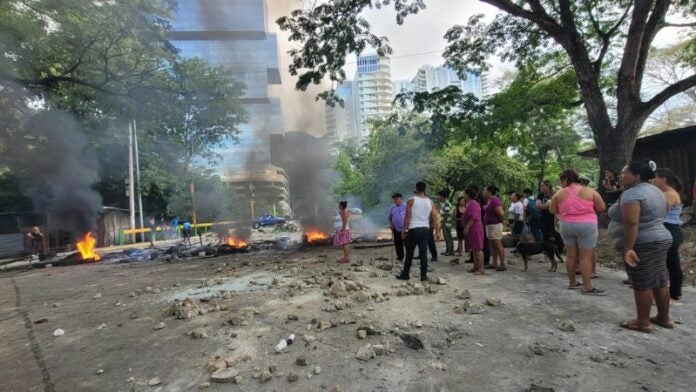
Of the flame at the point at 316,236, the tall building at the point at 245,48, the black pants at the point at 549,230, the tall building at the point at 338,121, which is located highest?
the tall building at the point at 245,48

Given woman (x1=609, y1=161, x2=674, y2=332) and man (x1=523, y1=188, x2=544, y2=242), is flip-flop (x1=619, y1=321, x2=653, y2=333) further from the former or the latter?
man (x1=523, y1=188, x2=544, y2=242)

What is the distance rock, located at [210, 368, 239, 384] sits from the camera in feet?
9.89

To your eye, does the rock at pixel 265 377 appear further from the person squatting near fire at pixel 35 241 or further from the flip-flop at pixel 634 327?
the person squatting near fire at pixel 35 241

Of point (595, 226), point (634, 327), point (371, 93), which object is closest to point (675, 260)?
point (595, 226)

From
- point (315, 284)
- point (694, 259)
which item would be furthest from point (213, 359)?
point (694, 259)

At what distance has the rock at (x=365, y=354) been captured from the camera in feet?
10.8

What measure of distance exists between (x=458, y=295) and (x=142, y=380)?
3.69m

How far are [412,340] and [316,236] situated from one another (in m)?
11.4

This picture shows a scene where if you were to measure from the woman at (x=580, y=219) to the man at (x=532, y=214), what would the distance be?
3.04 meters

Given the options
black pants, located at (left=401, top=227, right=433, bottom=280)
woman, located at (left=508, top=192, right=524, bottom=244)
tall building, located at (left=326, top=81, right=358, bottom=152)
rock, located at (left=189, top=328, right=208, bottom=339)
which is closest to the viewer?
rock, located at (left=189, top=328, right=208, bottom=339)

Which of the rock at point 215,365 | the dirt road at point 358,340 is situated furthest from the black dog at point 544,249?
the rock at point 215,365

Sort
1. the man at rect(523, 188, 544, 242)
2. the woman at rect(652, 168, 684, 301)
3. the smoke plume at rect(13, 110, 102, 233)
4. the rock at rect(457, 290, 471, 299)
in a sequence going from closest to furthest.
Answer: the woman at rect(652, 168, 684, 301) → the rock at rect(457, 290, 471, 299) → the man at rect(523, 188, 544, 242) → the smoke plume at rect(13, 110, 102, 233)

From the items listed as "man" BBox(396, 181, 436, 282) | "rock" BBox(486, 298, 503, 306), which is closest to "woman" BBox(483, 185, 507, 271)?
"man" BBox(396, 181, 436, 282)

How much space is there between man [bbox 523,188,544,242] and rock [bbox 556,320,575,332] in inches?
177
